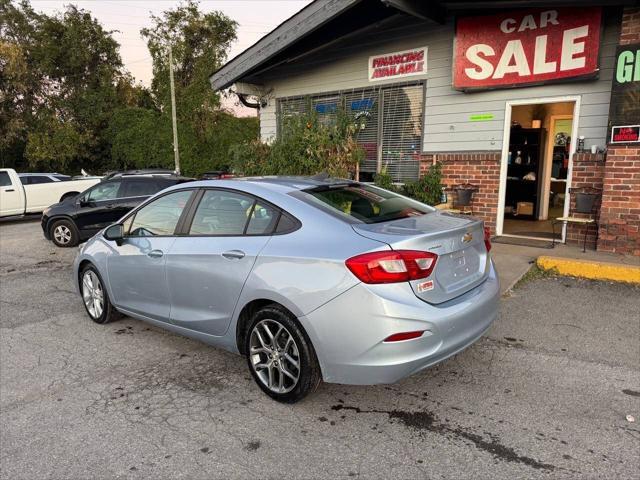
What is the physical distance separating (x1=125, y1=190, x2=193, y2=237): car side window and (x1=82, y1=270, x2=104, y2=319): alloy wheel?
2.85ft

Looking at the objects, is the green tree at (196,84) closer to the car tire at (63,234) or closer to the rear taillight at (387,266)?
the car tire at (63,234)

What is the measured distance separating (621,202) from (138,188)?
898 centimetres

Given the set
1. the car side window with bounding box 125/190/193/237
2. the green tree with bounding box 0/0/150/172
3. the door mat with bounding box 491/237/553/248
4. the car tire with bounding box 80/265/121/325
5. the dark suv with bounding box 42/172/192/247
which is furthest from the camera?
the green tree with bounding box 0/0/150/172

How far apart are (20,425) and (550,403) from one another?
140 inches

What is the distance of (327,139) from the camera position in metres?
8.56

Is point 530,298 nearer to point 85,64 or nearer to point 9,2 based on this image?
point 85,64

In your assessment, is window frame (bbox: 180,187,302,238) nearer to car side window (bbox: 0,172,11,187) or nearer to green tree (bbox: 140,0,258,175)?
car side window (bbox: 0,172,11,187)

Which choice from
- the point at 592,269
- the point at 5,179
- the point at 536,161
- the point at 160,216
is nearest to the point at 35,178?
the point at 5,179

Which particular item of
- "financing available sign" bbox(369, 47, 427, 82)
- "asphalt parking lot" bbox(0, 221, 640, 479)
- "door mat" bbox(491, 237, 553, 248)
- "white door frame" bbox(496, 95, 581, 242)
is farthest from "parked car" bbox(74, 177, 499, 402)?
"financing available sign" bbox(369, 47, 427, 82)

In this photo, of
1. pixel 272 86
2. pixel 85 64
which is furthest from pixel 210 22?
pixel 272 86

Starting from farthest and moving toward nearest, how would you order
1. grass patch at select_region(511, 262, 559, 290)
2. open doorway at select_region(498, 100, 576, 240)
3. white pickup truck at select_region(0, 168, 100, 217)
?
1. white pickup truck at select_region(0, 168, 100, 217)
2. open doorway at select_region(498, 100, 576, 240)
3. grass patch at select_region(511, 262, 559, 290)

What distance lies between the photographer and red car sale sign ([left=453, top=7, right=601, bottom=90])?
22.6 ft

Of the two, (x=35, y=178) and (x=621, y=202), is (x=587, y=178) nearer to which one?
(x=621, y=202)

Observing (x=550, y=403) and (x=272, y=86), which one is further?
(x=272, y=86)
